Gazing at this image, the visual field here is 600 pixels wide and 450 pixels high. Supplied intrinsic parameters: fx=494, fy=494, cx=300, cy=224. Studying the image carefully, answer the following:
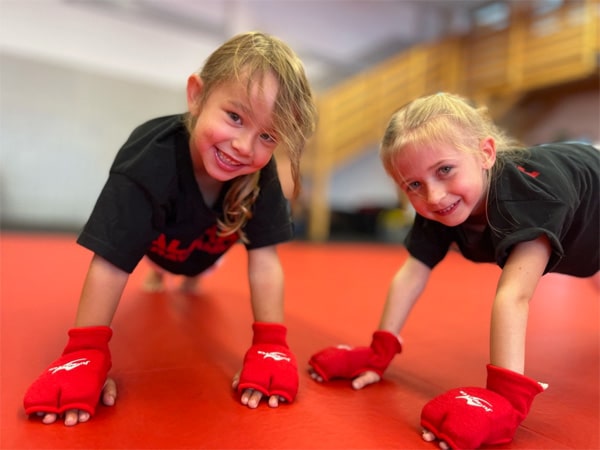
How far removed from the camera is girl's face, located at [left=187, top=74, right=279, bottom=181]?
2.59ft

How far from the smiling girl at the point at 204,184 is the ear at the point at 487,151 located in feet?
0.96

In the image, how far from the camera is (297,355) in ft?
3.34

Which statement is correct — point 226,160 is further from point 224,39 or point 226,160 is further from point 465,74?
point 465,74

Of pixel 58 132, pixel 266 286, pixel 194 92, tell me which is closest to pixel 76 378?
pixel 266 286

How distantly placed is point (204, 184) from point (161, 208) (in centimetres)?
11

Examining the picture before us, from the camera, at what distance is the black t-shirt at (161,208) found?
0.81 metres

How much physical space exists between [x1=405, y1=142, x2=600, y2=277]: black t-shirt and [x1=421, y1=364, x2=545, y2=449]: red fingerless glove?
7.6 inches

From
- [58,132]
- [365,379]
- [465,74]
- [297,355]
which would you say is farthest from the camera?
[465,74]

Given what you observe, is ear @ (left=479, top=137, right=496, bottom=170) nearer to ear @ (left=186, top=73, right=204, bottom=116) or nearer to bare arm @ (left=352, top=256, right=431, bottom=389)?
bare arm @ (left=352, top=256, right=431, bottom=389)

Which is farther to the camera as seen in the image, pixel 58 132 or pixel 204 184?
pixel 58 132

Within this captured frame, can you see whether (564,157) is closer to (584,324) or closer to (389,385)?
(389,385)

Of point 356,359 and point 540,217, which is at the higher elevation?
point 540,217

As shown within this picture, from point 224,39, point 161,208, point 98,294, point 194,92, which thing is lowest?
point 98,294

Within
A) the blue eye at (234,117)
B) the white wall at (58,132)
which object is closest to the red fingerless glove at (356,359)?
the blue eye at (234,117)
